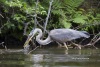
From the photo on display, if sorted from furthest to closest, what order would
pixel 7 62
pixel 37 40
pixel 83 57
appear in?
pixel 37 40 < pixel 83 57 < pixel 7 62

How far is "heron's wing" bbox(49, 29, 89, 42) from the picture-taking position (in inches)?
503

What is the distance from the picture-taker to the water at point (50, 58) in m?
9.52

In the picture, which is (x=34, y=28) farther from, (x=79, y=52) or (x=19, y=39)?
(x=79, y=52)

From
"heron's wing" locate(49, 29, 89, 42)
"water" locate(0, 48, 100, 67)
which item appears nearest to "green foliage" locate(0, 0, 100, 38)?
"heron's wing" locate(49, 29, 89, 42)

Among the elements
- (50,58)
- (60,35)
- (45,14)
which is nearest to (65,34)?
(60,35)

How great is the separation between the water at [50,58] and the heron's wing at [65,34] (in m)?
0.55

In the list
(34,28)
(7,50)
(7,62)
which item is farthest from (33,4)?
(7,62)

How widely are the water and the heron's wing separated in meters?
0.55

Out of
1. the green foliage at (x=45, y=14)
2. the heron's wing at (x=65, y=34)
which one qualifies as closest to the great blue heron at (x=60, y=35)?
the heron's wing at (x=65, y=34)

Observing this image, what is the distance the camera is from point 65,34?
1297 centimetres

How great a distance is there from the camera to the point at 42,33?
13250 millimetres

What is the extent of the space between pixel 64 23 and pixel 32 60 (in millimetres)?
3553

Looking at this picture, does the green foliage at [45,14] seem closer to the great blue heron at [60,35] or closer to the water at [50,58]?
the great blue heron at [60,35]

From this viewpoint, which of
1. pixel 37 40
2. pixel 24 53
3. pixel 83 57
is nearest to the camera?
pixel 83 57
